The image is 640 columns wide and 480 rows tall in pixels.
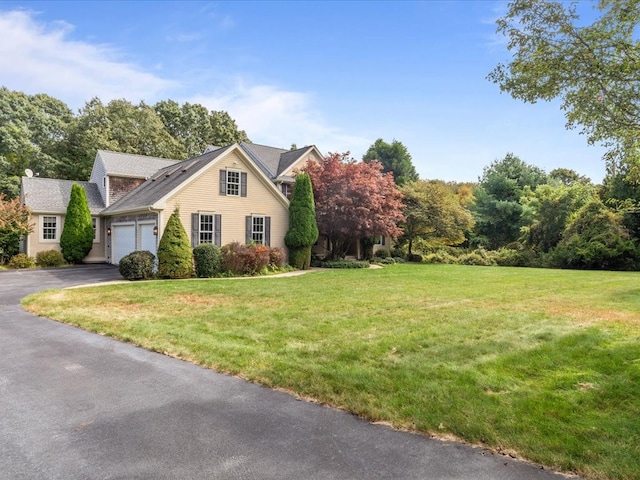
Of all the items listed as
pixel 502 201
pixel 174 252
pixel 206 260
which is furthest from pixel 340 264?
pixel 502 201

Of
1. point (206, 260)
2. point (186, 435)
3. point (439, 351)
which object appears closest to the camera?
point (186, 435)

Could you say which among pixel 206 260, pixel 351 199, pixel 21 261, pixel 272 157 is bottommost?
pixel 21 261

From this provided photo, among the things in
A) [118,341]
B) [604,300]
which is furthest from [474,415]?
[604,300]

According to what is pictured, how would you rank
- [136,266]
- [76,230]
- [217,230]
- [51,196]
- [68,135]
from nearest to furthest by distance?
1. [136,266]
2. [217,230]
3. [76,230]
4. [51,196]
5. [68,135]

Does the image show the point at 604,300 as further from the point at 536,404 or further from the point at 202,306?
the point at 202,306

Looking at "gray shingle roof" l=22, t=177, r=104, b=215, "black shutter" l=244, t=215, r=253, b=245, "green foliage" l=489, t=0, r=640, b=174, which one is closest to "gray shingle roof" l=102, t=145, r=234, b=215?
"gray shingle roof" l=22, t=177, r=104, b=215

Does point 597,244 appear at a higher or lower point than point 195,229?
lower

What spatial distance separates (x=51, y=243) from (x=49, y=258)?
1.58 m

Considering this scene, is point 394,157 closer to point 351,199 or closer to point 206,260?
point 351,199

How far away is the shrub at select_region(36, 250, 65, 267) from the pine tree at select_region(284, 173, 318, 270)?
11648 mm

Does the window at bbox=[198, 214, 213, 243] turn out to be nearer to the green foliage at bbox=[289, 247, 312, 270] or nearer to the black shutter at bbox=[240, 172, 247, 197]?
the black shutter at bbox=[240, 172, 247, 197]

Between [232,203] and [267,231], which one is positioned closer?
[232,203]

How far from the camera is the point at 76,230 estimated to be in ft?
68.6

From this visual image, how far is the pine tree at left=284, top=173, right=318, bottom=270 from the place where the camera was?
20578mm
